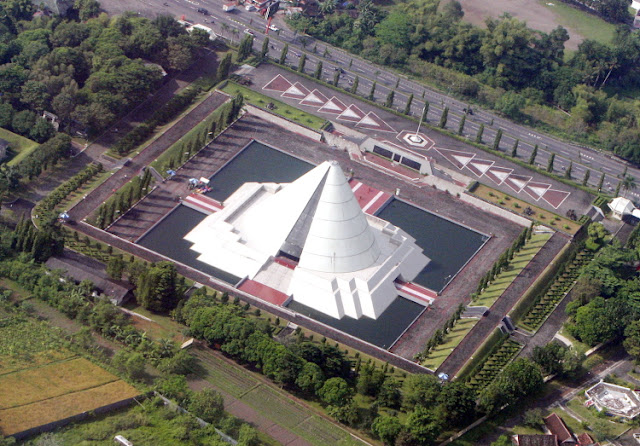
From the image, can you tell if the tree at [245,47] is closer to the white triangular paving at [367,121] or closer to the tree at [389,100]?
the white triangular paving at [367,121]

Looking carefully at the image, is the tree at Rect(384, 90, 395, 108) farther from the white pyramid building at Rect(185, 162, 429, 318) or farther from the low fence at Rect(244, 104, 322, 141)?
the white pyramid building at Rect(185, 162, 429, 318)

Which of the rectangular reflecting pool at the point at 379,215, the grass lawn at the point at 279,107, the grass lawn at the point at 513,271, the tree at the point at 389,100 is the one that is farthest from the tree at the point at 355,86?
the grass lawn at the point at 513,271

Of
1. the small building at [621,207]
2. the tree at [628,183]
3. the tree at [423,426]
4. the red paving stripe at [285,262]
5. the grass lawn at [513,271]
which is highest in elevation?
the tree at [628,183]

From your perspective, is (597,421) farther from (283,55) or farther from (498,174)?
(283,55)

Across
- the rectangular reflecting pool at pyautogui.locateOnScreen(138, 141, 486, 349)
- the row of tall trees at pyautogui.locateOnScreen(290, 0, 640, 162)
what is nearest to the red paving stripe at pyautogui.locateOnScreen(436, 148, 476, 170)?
the rectangular reflecting pool at pyautogui.locateOnScreen(138, 141, 486, 349)

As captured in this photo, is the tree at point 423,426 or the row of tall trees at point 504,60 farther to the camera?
the row of tall trees at point 504,60
